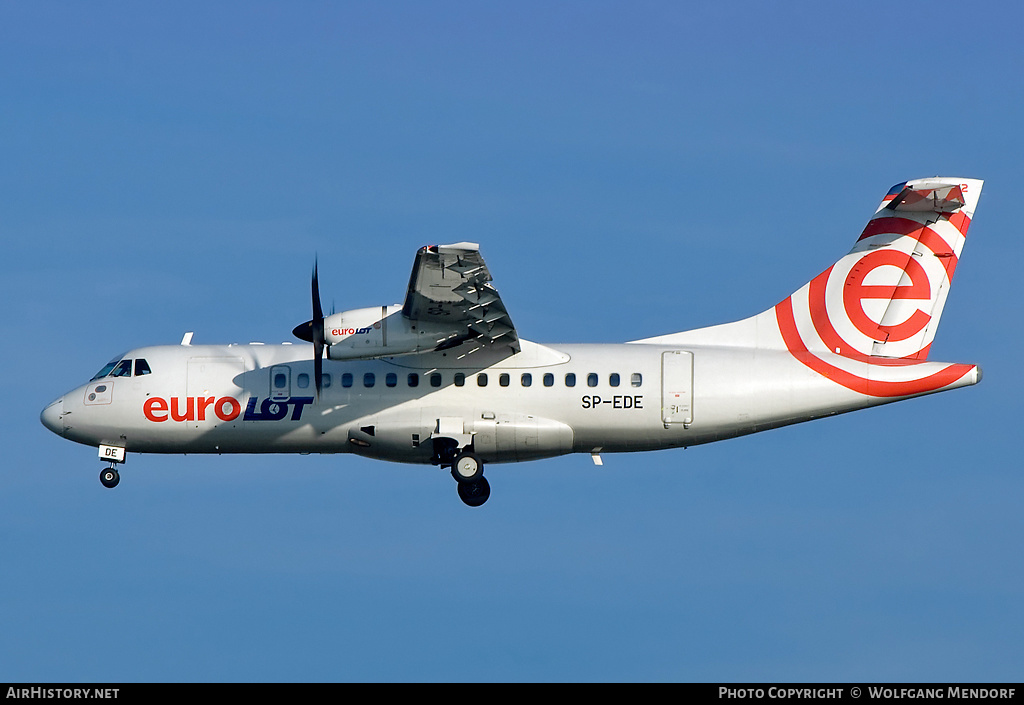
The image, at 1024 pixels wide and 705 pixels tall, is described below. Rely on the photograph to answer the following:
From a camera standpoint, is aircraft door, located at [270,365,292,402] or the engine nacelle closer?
the engine nacelle

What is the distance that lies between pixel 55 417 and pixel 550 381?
10.8 m

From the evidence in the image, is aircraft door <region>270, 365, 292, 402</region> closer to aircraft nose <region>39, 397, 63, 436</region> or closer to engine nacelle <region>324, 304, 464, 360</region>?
engine nacelle <region>324, 304, 464, 360</region>

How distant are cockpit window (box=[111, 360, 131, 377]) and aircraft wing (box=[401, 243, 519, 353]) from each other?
7.17 m

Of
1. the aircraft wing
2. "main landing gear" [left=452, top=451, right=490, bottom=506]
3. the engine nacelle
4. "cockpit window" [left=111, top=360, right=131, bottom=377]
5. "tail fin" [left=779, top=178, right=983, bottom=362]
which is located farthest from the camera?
"cockpit window" [left=111, top=360, right=131, bottom=377]

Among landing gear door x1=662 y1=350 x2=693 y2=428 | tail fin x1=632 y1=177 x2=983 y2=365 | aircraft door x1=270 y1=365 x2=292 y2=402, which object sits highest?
tail fin x1=632 y1=177 x2=983 y2=365

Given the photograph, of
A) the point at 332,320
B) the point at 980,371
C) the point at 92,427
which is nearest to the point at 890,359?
the point at 980,371

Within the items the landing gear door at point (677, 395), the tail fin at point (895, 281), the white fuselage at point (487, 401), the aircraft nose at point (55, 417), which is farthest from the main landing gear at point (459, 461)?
the aircraft nose at point (55, 417)

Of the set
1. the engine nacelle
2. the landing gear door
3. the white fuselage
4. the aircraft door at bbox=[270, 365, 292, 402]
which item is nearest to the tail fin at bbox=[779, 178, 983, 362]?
the white fuselage

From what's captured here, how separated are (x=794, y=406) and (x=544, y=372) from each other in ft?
16.8

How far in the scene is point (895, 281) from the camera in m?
30.3

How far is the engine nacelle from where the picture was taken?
27.4 metres

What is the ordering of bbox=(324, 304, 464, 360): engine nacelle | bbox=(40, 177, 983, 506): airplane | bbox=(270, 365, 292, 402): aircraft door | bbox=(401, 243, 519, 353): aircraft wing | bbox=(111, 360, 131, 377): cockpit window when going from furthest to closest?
bbox=(111, 360, 131, 377): cockpit window → bbox=(270, 365, 292, 402): aircraft door → bbox=(40, 177, 983, 506): airplane → bbox=(324, 304, 464, 360): engine nacelle → bbox=(401, 243, 519, 353): aircraft wing

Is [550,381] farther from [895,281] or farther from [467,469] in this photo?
[895,281]
